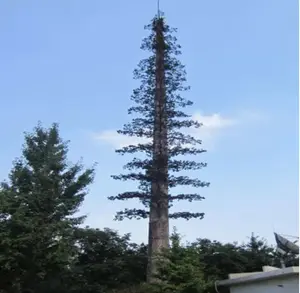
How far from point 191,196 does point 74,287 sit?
5.10 m

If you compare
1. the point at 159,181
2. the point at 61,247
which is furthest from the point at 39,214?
the point at 159,181

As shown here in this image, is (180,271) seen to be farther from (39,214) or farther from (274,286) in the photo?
(39,214)

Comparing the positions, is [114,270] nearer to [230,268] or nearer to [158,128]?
[230,268]

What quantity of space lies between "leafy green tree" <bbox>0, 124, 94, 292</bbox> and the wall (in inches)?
271

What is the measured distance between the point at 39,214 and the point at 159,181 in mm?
4396

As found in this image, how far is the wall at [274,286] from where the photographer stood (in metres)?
10.3

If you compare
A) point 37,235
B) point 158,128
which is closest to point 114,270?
point 37,235

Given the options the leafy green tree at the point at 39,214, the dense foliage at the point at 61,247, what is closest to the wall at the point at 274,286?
the dense foliage at the point at 61,247

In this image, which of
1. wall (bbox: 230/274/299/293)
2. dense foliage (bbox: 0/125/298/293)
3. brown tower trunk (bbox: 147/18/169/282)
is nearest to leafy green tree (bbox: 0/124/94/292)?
dense foliage (bbox: 0/125/298/293)

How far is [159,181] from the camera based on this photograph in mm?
17578

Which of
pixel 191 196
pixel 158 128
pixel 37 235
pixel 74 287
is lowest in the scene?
pixel 74 287

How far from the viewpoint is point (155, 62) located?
19188mm

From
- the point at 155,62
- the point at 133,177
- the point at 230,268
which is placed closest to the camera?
the point at 230,268

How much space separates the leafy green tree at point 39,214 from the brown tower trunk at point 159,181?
2911 mm
